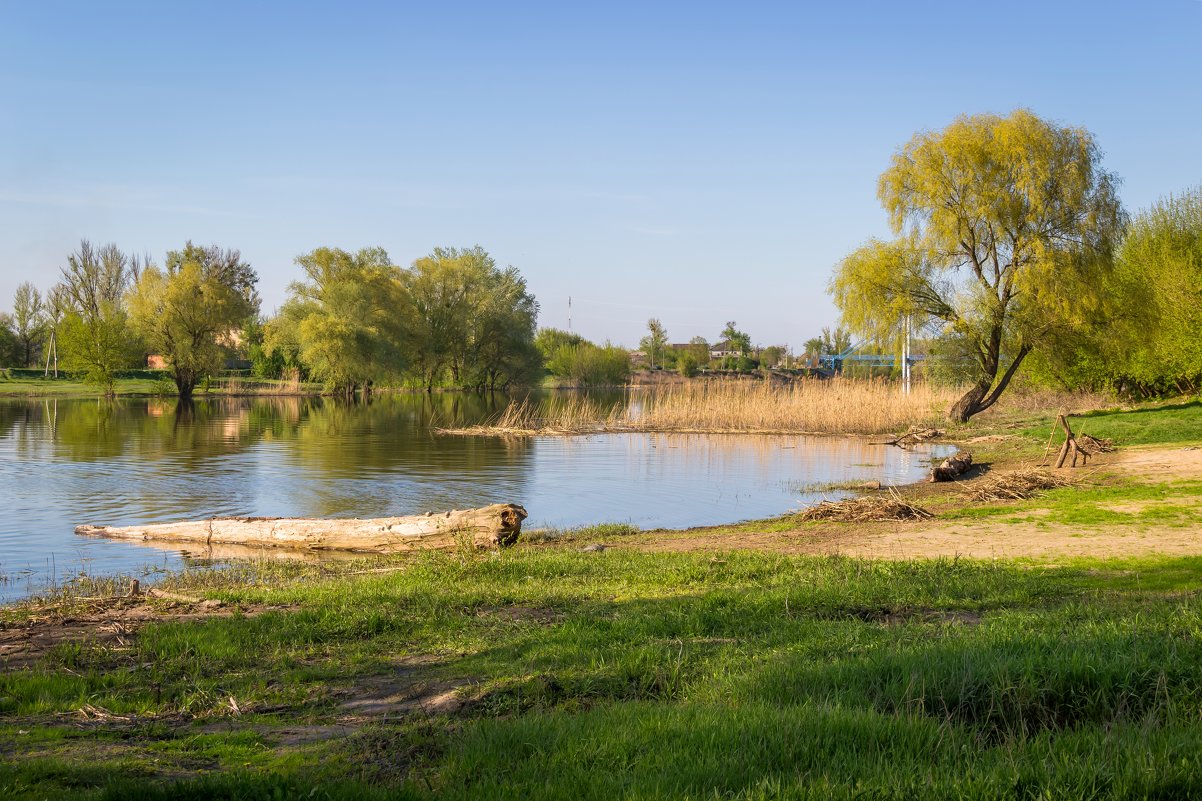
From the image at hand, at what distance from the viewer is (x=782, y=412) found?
42.2 meters

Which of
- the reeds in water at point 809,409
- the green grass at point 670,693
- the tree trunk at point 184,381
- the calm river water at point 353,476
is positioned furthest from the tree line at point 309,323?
the green grass at point 670,693

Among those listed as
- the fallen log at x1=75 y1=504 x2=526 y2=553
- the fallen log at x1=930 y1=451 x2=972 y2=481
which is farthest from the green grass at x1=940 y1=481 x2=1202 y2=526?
the fallen log at x1=75 y1=504 x2=526 y2=553

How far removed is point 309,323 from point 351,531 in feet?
202

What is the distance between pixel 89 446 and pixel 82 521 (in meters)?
17.7

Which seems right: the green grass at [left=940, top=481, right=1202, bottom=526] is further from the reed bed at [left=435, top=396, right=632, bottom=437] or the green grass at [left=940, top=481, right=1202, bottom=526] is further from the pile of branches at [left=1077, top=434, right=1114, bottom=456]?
the reed bed at [left=435, top=396, right=632, bottom=437]

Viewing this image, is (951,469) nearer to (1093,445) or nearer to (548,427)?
(1093,445)

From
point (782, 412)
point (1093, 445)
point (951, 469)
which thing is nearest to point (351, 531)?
point (951, 469)

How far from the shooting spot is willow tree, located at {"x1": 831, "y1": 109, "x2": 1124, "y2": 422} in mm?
37094

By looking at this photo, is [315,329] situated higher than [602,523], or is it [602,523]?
[315,329]

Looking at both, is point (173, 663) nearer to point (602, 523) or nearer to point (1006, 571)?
point (1006, 571)

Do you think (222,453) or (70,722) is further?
(222,453)

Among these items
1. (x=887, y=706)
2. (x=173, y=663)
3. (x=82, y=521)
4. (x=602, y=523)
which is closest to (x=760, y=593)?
(x=887, y=706)

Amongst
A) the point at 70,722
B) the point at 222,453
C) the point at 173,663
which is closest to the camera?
the point at 70,722

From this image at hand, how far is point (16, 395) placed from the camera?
242 ft
